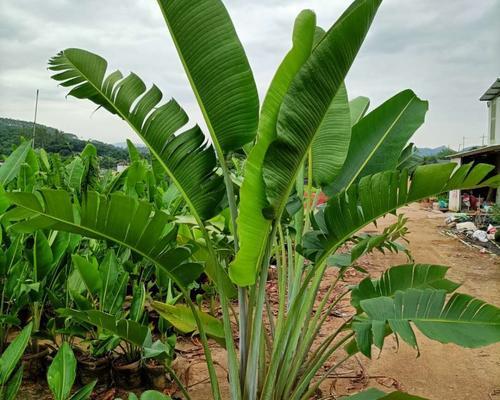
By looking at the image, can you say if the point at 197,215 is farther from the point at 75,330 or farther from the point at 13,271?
the point at 13,271

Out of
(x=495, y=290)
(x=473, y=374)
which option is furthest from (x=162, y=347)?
(x=495, y=290)

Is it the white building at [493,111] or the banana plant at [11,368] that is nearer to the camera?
the banana plant at [11,368]

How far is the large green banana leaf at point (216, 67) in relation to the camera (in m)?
1.33

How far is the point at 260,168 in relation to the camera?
4.46 ft

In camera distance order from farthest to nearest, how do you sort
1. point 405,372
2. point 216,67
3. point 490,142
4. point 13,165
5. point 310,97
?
point 490,142, point 405,372, point 13,165, point 216,67, point 310,97

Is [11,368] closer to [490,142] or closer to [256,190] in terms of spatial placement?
[256,190]

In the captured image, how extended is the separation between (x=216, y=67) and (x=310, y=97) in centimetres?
36

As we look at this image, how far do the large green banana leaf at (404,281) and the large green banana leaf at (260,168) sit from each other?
1.65 feet

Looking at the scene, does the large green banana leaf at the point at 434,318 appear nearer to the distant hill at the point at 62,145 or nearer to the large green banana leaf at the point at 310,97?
the large green banana leaf at the point at 310,97

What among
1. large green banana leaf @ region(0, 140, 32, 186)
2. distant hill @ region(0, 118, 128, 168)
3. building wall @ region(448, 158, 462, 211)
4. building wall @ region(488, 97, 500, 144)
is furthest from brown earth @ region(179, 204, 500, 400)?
building wall @ region(488, 97, 500, 144)

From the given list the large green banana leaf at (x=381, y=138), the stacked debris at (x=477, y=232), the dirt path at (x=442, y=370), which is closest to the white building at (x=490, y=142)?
the stacked debris at (x=477, y=232)

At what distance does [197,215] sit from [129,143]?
198 centimetres

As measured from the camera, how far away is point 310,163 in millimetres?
1881

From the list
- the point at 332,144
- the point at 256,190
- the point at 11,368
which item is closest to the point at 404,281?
the point at 332,144
